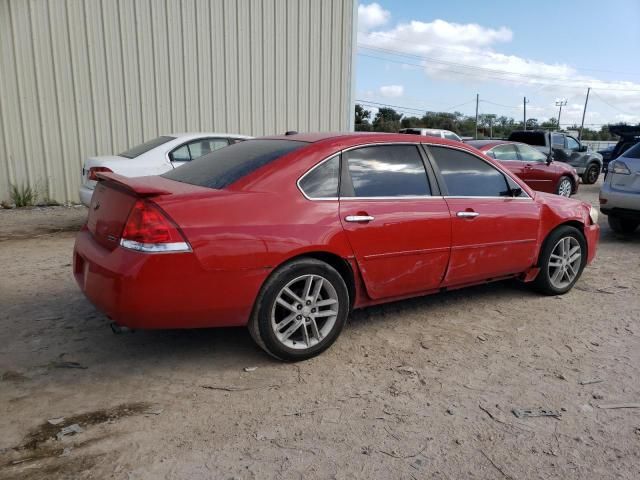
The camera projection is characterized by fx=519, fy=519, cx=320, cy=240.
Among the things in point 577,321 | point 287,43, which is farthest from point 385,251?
point 287,43

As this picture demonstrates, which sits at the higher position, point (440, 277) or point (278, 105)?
point (278, 105)

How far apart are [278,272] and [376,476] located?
1.33 meters

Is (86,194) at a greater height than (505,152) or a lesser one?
lesser

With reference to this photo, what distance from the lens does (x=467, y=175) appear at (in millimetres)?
4234

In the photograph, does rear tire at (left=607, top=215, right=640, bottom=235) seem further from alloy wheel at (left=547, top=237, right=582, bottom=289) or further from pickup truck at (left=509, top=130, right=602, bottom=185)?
pickup truck at (left=509, top=130, right=602, bottom=185)

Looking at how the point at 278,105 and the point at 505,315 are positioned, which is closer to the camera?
the point at 505,315

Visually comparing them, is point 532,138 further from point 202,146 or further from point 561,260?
point 561,260

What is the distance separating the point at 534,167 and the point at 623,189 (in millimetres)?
4303

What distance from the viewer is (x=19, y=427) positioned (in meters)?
2.64

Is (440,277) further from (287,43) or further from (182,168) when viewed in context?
(287,43)

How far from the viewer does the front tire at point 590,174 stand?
1695 cm

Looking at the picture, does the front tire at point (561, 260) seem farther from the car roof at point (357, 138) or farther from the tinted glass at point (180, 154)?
the tinted glass at point (180, 154)

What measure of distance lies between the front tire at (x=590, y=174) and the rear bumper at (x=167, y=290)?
54.8 ft

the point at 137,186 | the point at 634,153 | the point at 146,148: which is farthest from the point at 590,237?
the point at 146,148
